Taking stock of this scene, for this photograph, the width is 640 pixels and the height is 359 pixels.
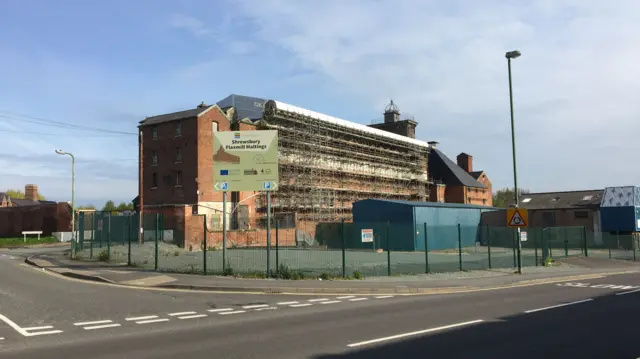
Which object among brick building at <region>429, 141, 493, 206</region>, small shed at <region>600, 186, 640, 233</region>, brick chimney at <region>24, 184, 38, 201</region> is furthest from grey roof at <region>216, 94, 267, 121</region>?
brick chimney at <region>24, 184, 38, 201</region>

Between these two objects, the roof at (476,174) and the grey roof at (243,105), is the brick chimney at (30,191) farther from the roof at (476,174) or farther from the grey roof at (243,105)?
the roof at (476,174)

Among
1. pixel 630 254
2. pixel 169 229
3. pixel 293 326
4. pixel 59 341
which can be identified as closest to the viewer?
pixel 59 341

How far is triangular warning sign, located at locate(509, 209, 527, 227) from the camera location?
23.0m

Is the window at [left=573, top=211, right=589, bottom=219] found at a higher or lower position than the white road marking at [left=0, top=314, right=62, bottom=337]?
higher

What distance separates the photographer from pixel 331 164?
215 ft

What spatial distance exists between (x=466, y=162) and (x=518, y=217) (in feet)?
275

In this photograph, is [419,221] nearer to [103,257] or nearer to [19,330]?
[103,257]

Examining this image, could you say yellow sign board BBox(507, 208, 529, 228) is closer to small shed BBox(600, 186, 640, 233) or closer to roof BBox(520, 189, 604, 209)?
small shed BBox(600, 186, 640, 233)

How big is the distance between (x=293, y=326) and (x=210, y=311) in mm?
2978

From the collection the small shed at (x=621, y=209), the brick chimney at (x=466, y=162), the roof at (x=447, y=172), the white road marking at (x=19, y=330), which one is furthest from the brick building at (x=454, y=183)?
the white road marking at (x=19, y=330)

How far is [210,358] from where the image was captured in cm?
787

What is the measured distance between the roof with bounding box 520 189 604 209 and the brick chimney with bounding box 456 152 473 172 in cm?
2850

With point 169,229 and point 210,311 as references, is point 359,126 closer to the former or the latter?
point 169,229

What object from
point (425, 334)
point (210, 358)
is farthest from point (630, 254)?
point (210, 358)
